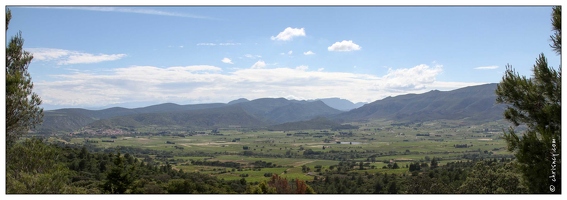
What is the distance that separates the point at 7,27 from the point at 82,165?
23.5 meters

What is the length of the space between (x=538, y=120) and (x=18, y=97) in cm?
1307

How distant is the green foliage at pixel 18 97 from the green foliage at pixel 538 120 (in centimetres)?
1239

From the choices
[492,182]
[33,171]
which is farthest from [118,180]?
[492,182]

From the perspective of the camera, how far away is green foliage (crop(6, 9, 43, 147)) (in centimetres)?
1027

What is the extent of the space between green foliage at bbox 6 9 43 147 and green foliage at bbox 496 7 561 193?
Answer: 40.7 ft

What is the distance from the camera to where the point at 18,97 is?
1044 centimetres

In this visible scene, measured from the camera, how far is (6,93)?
33.2 ft

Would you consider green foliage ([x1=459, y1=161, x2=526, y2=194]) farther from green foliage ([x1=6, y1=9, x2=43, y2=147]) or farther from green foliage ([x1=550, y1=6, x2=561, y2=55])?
green foliage ([x1=6, y1=9, x2=43, y2=147])

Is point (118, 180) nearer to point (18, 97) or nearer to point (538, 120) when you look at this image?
point (18, 97)

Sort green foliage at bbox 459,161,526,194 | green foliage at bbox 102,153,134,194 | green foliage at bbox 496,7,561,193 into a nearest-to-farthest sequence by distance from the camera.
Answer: green foliage at bbox 496,7,561,193 → green foliage at bbox 459,161,526,194 → green foliage at bbox 102,153,134,194

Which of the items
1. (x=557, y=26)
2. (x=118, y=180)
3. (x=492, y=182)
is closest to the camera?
(x=557, y=26)

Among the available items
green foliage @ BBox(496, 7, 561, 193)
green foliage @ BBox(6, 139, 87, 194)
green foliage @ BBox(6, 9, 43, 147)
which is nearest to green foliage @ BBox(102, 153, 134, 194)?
green foliage @ BBox(6, 139, 87, 194)
